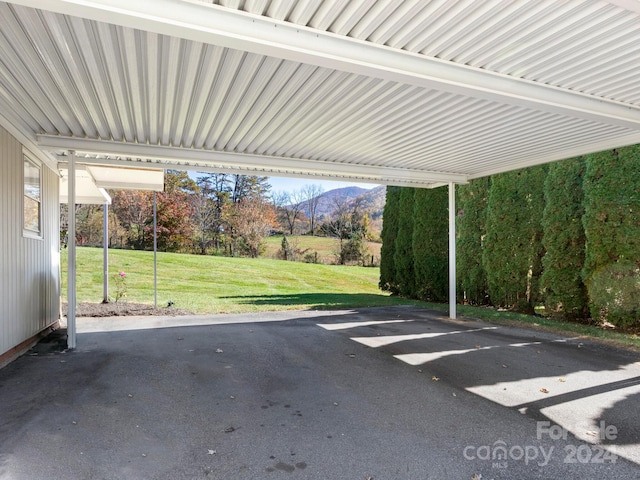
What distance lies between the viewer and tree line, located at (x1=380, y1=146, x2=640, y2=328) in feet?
20.1

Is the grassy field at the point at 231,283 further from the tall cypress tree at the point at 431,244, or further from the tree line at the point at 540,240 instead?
the tree line at the point at 540,240

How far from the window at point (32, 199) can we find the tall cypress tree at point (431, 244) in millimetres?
8423

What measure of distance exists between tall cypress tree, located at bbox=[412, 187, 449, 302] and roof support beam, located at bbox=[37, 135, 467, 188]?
2.60 meters

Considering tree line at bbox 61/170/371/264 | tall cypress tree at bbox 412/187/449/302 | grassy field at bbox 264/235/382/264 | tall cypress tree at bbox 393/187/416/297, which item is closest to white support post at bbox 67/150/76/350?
tall cypress tree at bbox 412/187/449/302

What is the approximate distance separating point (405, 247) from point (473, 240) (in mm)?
2408

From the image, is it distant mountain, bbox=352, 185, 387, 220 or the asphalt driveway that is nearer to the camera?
the asphalt driveway

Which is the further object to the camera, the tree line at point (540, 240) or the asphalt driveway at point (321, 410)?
the tree line at point (540, 240)

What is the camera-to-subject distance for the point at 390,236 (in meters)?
12.2

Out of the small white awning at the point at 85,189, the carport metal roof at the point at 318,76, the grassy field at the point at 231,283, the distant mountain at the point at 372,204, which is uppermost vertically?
the distant mountain at the point at 372,204

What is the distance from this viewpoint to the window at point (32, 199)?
5.13 metres

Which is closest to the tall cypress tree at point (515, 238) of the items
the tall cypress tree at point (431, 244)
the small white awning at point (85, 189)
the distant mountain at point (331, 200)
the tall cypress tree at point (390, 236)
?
the tall cypress tree at point (431, 244)

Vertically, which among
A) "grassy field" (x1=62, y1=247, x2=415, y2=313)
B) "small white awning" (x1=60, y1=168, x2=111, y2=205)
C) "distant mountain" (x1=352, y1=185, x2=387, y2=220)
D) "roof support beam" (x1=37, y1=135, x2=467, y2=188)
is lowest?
"grassy field" (x1=62, y1=247, x2=415, y2=313)

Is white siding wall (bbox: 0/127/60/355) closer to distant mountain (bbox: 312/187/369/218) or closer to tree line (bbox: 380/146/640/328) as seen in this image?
tree line (bbox: 380/146/640/328)

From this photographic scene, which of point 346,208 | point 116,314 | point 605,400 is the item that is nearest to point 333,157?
point 605,400
